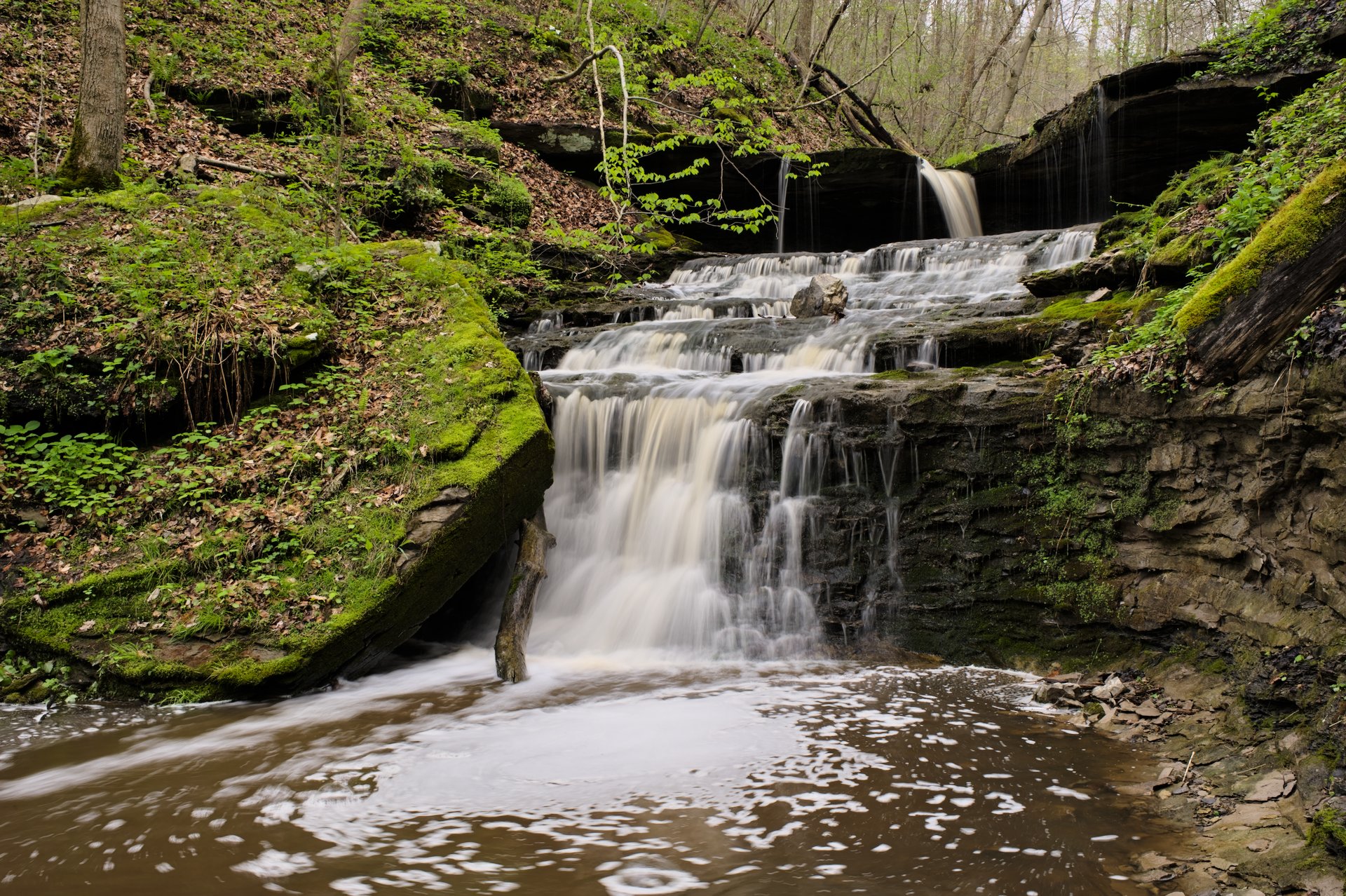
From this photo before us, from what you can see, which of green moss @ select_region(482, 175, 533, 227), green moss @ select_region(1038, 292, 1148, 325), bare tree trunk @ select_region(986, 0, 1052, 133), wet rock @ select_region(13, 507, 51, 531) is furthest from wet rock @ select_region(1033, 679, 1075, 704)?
bare tree trunk @ select_region(986, 0, 1052, 133)

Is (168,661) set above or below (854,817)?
above

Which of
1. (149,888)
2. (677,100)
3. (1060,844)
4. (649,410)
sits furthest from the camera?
(677,100)

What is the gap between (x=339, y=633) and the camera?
4.97 meters

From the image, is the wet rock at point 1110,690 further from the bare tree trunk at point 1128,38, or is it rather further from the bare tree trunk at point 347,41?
the bare tree trunk at point 1128,38

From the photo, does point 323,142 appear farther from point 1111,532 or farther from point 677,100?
point 1111,532

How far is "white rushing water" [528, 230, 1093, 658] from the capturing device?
635cm

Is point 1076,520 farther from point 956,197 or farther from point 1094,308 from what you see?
point 956,197

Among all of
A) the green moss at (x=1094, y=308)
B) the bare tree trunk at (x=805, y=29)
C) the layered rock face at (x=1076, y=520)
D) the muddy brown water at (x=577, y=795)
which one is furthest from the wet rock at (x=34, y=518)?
the bare tree trunk at (x=805, y=29)

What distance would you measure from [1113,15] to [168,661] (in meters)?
39.6

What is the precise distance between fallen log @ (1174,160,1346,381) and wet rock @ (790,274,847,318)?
211 inches

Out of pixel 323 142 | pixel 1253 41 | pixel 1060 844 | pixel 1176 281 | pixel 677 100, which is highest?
pixel 677 100

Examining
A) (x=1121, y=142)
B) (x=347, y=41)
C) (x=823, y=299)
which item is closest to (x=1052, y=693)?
(x=823, y=299)

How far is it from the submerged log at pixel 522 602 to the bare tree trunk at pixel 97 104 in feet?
21.5

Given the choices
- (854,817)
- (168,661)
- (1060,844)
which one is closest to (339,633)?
(168,661)
